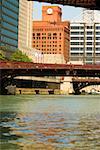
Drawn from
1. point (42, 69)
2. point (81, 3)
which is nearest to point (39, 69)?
point (42, 69)

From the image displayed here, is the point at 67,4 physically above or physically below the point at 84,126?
above

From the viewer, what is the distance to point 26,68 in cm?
17100

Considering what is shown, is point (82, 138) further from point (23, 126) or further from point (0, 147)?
point (23, 126)

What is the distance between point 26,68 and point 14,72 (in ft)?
21.7

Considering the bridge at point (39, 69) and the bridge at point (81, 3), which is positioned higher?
the bridge at point (81, 3)

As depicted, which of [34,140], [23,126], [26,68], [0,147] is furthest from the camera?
[26,68]

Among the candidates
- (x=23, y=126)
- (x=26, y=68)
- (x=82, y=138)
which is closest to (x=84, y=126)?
(x=23, y=126)

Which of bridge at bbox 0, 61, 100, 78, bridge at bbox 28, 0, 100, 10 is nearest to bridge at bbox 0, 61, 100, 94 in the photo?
bridge at bbox 0, 61, 100, 78

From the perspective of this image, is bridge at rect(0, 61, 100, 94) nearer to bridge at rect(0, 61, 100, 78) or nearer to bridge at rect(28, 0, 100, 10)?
bridge at rect(0, 61, 100, 78)

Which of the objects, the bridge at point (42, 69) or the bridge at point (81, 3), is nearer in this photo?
the bridge at point (81, 3)

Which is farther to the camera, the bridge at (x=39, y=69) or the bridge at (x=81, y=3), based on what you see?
the bridge at (x=39, y=69)

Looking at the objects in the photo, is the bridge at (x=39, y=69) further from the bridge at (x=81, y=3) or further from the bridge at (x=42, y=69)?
the bridge at (x=81, y=3)

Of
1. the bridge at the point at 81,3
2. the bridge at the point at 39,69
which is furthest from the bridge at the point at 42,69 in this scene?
the bridge at the point at 81,3

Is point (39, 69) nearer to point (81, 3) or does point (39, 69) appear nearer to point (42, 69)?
point (42, 69)
